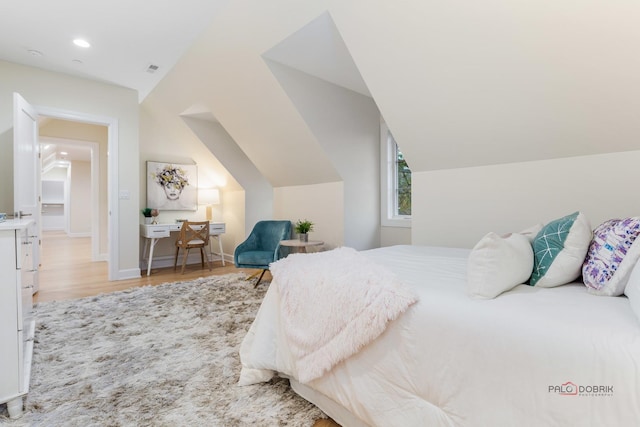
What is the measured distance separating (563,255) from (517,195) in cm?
127

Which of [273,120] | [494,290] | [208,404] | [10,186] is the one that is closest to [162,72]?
[273,120]

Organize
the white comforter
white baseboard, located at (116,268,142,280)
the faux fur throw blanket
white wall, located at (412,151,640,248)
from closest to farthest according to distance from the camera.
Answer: the white comforter
the faux fur throw blanket
white wall, located at (412,151,640,248)
white baseboard, located at (116,268,142,280)

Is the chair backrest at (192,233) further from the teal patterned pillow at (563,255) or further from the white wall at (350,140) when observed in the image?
the teal patterned pillow at (563,255)

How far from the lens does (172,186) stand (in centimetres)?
531

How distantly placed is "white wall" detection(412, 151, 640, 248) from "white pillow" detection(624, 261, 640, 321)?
1.22m

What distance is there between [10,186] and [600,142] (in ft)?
17.4

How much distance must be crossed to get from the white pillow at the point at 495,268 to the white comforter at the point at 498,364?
0.13 feet

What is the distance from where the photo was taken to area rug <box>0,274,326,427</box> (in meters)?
1.47

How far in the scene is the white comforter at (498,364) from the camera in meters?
0.83

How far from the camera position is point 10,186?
351cm

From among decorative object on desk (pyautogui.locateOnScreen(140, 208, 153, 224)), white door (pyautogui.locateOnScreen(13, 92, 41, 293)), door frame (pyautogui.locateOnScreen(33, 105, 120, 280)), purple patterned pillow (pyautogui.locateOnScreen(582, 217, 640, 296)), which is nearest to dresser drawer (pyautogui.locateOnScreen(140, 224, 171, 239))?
decorative object on desk (pyautogui.locateOnScreen(140, 208, 153, 224))

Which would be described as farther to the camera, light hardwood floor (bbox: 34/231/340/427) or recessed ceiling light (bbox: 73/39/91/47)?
light hardwood floor (bbox: 34/231/340/427)

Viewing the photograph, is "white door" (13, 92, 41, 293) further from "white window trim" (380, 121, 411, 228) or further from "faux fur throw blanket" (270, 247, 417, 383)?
"white window trim" (380, 121, 411, 228)

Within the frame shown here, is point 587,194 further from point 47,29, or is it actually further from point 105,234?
point 105,234
